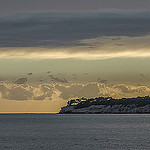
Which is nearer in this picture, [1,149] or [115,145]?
[1,149]

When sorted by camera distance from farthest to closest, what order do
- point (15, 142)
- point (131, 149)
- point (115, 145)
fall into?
1. point (15, 142)
2. point (115, 145)
3. point (131, 149)

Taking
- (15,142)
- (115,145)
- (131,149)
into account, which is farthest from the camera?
(15,142)

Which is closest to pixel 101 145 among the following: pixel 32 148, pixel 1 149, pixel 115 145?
pixel 115 145

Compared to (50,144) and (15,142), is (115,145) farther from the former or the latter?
(15,142)

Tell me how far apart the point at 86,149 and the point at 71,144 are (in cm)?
1361

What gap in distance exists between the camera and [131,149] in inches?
4277

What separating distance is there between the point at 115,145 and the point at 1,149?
31.4m

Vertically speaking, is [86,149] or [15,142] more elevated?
[15,142]

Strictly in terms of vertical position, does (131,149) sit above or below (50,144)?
below

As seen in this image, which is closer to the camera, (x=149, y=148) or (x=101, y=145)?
(x=149, y=148)

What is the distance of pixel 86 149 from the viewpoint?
109m

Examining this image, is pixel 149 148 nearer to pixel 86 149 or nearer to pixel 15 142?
pixel 86 149

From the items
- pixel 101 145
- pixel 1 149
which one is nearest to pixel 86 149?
pixel 101 145

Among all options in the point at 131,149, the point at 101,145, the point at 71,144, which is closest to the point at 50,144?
the point at 71,144
